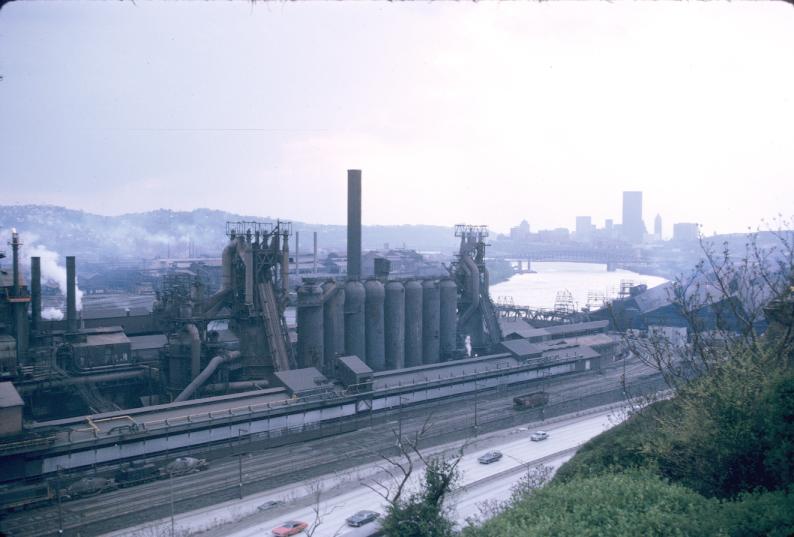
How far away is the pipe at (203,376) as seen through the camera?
1880 centimetres

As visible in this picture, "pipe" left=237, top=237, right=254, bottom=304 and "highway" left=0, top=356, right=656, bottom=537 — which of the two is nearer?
"highway" left=0, top=356, right=656, bottom=537

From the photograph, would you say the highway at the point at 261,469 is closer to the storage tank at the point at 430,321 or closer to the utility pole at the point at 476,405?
the utility pole at the point at 476,405

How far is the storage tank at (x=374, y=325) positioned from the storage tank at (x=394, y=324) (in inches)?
17.9

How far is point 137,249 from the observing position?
8738cm

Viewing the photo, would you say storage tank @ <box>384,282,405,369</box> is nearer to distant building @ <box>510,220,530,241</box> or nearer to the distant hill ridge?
the distant hill ridge

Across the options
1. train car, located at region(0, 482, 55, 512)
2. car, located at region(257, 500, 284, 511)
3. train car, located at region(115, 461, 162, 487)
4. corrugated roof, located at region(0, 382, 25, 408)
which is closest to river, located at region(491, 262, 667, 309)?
train car, located at region(115, 461, 162, 487)

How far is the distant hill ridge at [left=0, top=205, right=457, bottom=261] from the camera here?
66.2 metres

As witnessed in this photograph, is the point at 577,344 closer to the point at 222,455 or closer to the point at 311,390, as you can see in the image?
the point at 311,390

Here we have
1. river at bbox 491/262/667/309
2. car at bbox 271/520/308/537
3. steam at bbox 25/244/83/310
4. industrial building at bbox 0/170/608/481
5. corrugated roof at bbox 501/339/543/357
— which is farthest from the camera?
river at bbox 491/262/667/309

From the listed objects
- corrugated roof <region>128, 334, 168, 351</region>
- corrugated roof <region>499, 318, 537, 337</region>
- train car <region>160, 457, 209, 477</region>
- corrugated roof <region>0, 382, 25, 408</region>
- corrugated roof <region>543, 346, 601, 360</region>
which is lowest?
train car <region>160, 457, 209, 477</region>

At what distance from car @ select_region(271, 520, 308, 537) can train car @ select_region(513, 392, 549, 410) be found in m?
11.2

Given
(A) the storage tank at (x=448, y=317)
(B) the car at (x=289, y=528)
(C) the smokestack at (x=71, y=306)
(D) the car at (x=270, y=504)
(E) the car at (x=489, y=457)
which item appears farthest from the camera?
(A) the storage tank at (x=448, y=317)

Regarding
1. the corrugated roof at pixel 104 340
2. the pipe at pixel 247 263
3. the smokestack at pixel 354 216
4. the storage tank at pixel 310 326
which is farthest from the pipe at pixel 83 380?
the smokestack at pixel 354 216

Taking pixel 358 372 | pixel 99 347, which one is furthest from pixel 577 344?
pixel 99 347
